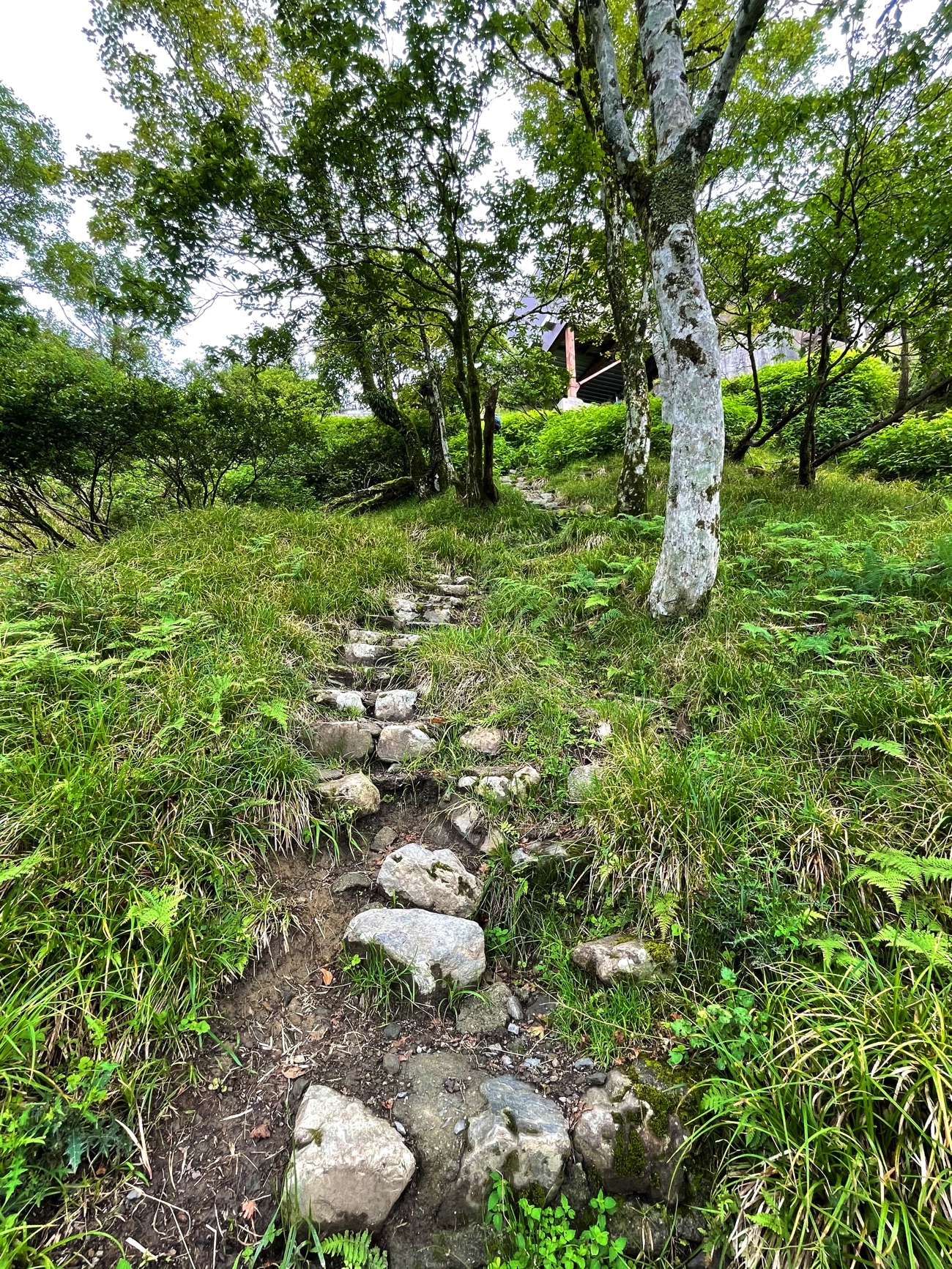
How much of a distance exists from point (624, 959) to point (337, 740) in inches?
81.7

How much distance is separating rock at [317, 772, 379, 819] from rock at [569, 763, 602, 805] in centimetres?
122

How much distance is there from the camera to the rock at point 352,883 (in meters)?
2.53

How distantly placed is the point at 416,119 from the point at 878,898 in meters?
8.94

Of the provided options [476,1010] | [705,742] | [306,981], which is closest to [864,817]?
[705,742]

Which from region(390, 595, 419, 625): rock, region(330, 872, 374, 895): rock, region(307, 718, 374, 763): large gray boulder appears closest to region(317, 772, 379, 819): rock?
region(307, 718, 374, 763): large gray boulder

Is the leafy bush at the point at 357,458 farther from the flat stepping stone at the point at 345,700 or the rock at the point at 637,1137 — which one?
the rock at the point at 637,1137

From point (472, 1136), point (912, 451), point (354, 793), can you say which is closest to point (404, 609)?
point (354, 793)

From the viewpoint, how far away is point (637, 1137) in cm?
165

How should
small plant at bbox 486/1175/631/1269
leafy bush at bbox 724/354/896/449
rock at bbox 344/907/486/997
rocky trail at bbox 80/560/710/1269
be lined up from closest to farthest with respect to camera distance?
small plant at bbox 486/1175/631/1269
rocky trail at bbox 80/560/710/1269
rock at bbox 344/907/486/997
leafy bush at bbox 724/354/896/449

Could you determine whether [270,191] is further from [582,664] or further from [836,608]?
[836,608]

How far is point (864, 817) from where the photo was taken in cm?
223

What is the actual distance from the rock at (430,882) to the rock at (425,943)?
0.09m

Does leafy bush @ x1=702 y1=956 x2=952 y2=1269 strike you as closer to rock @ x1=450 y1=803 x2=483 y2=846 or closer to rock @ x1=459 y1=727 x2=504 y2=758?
rock @ x1=450 y1=803 x2=483 y2=846

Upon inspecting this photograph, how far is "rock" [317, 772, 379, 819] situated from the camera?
2846mm
